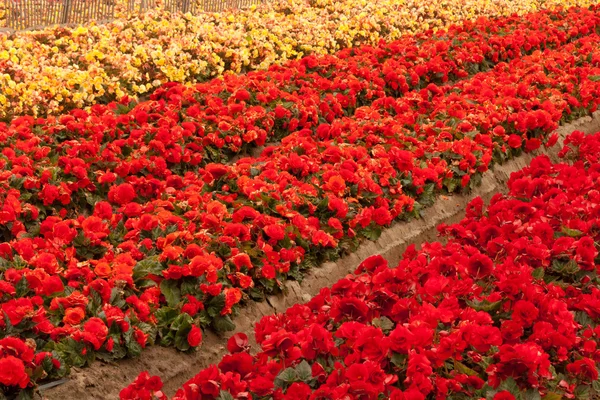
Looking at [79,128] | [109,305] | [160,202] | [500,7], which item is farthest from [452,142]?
[500,7]

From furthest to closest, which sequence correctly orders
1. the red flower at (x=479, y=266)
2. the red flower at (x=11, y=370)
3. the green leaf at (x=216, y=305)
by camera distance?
the green leaf at (x=216, y=305) → the red flower at (x=479, y=266) → the red flower at (x=11, y=370)

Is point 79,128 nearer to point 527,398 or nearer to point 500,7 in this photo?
point 527,398

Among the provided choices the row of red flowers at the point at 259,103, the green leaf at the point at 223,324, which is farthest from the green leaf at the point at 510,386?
the row of red flowers at the point at 259,103

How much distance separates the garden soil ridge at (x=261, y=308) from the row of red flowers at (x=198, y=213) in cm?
9

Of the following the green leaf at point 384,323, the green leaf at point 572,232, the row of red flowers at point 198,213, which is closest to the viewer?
the green leaf at point 384,323

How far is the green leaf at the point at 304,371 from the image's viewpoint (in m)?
3.53

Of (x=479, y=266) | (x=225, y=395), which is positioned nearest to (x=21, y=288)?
(x=225, y=395)

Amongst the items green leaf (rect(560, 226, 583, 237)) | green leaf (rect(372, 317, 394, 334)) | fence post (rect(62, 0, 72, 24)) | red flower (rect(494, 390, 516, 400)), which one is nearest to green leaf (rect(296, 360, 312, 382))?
green leaf (rect(372, 317, 394, 334))

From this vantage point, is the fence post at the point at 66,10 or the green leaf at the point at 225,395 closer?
the green leaf at the point at 225,395

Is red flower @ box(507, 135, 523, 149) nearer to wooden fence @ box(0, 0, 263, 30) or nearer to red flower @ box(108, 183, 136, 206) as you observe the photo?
red flower @ box(108, 183, 136, 206)

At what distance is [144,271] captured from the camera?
459 cm

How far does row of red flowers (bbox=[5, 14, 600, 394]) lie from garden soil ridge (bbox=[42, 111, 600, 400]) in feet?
0.28

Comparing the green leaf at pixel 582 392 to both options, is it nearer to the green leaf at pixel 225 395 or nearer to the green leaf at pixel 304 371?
the green leaf at pixel 304 371

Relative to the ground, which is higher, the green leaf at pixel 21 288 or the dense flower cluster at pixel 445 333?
the dense flower cluster at pixel 445 333
